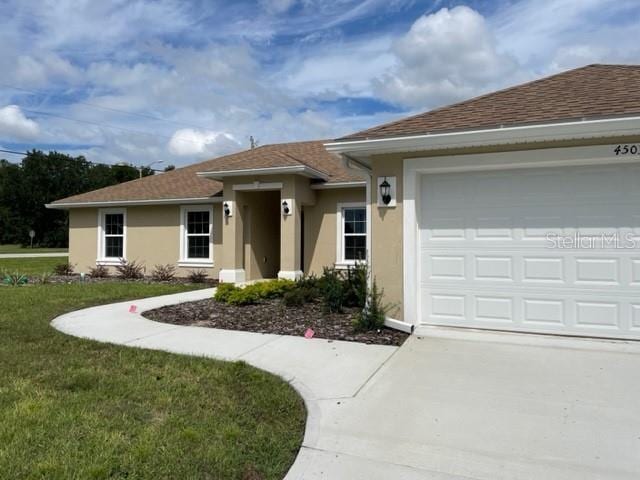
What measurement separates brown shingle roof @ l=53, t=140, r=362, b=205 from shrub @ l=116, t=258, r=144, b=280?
2.28 m

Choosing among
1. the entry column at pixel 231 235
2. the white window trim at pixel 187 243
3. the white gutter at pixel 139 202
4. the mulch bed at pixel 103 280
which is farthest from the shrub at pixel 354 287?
the white window trim at pixel 187 243

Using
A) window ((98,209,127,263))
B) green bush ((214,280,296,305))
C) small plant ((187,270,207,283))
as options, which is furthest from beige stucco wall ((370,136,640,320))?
window ((98,209,127,263))

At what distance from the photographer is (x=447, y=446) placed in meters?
3.51

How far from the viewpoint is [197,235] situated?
51.4 feet

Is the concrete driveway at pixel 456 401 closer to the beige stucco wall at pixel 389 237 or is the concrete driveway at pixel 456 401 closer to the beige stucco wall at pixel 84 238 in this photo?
the beige stucco wall at pixel 389 237

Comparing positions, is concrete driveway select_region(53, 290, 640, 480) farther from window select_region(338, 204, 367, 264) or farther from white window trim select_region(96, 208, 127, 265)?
white window trim select_region(96, 208, 127, 265)

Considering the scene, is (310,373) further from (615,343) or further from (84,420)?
(615,343)

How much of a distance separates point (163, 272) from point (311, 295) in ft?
26.2

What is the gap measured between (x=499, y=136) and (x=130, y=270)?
1356 cm

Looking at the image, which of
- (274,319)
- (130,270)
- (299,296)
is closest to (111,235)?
(130,270)

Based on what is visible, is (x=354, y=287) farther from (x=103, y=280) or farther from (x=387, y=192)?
(x=103, y=280)

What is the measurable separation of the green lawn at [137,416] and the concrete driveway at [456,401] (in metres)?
0.34

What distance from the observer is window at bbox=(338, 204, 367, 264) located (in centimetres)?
1345

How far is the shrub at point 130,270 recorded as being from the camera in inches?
632
